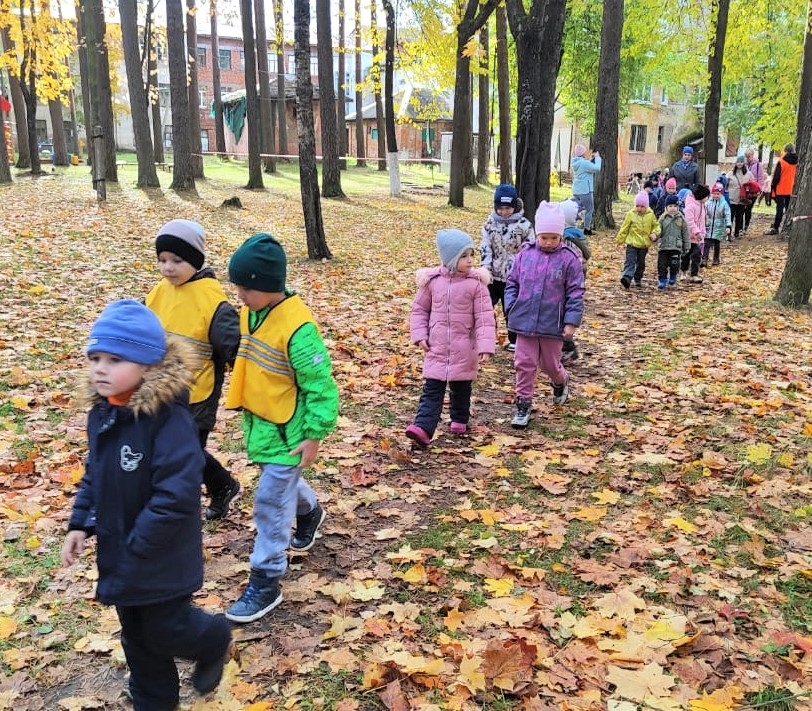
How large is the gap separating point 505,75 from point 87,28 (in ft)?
40.2

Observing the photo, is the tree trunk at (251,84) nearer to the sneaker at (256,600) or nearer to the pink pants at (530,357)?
the pink pants at (530,357)

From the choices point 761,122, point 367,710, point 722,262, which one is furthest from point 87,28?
point 761,122

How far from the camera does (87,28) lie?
659 inches

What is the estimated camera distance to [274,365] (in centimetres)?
336

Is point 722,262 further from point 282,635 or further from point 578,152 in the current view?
point 282,635

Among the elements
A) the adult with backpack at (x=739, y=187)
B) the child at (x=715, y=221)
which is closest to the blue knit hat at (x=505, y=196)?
the child at (x=715, y=221)

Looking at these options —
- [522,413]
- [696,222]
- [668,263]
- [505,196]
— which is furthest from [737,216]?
[522,413]

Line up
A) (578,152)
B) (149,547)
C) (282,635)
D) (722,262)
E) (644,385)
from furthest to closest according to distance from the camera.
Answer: (578,152)
(722,262)
(644,385)
(282,635)
(149,547)

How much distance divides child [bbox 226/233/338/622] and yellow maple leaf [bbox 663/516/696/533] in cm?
224

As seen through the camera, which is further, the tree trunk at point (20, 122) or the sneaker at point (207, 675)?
the tree trunk at point (20, 122)

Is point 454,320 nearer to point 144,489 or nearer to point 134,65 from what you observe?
point 144,489

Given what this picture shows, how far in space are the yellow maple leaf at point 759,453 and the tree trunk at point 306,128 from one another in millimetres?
8088

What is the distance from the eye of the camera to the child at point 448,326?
17.8 ft

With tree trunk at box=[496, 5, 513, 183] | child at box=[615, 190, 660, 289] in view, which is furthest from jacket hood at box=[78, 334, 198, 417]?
tree trunk at box=[496, 5, 513, 183]
